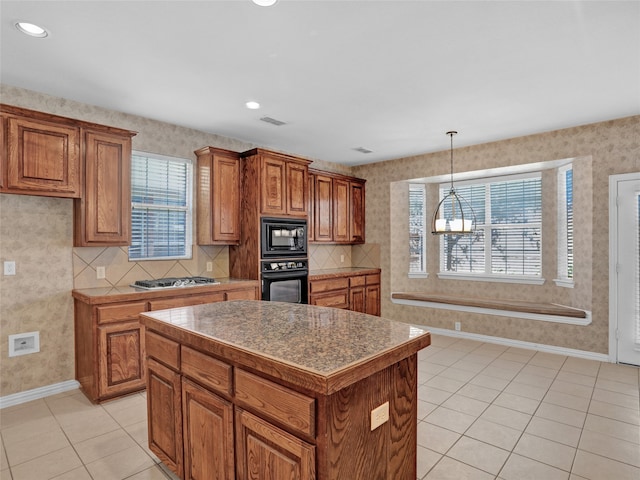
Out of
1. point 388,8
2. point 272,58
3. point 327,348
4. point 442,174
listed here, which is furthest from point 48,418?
point 442,174

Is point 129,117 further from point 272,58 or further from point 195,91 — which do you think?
point 272,58

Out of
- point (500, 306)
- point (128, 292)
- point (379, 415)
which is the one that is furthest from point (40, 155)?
point (500, 306)

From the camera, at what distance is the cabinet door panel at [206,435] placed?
1.56 metres

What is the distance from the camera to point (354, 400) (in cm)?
129

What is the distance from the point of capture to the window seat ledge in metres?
4.22

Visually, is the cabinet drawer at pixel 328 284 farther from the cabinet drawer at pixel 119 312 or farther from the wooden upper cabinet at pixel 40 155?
the wooden upper cabinet at pixel 40 155

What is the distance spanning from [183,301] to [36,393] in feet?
4.70

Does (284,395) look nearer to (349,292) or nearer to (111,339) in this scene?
(111,339)

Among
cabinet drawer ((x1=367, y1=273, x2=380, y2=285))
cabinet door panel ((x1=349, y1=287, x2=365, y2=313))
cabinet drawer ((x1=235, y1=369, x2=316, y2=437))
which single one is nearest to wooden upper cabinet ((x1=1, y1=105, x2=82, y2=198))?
cabinet drawer ((x1=235, y1=369, x2=316, y2=437))

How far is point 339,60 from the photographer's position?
262 cm

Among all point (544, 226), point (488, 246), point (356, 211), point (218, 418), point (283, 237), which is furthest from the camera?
point (356, 211)

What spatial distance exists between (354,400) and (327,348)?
0.22 meters

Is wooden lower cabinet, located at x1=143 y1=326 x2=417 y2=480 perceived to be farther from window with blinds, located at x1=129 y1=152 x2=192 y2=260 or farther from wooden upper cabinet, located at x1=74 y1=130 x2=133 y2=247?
window with blinds, located at x1=129 y1=152 x2=192 y2=260

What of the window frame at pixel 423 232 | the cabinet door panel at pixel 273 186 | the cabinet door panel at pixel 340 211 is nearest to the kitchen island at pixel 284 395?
the cabinet door panel at pixel 273 186
